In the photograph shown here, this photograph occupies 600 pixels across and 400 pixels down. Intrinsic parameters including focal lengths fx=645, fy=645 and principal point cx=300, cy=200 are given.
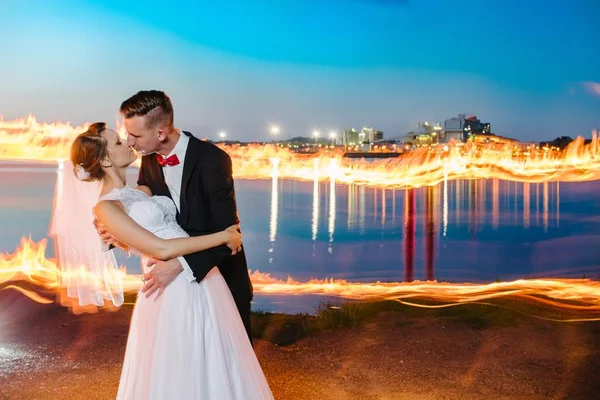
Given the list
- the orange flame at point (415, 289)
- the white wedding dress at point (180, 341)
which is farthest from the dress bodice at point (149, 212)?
the orange flame at point (415, 289)

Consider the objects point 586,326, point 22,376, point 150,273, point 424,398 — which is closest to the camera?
point 150,273

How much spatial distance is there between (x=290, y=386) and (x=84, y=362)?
2405 millimetres

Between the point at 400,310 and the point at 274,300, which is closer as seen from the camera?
the point at 400,310

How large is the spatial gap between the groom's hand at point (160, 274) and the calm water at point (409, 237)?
532 inches

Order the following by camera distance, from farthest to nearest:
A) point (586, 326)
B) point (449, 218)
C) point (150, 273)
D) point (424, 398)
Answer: point (449, 218)
point (586, 326)
point (424, 398)
point (150, 273)

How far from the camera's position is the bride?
3.71 metres

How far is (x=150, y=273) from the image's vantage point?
3744 millimetres

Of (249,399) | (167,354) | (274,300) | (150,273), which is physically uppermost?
(150,273)

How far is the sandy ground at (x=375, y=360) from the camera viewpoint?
6.23m

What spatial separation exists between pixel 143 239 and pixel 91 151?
0.72m

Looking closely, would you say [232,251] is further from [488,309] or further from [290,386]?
[488,309]

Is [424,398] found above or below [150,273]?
below

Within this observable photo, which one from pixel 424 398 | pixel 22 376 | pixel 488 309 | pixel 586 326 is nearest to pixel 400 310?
pixel 488 309

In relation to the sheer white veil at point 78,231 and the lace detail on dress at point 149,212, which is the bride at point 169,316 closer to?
the lace detail on dress at point 149,212
